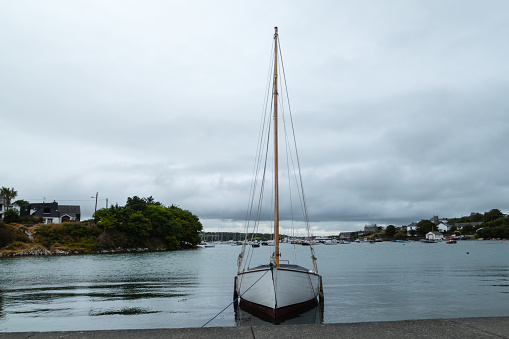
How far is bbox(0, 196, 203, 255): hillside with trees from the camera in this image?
88.8m

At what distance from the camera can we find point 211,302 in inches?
954

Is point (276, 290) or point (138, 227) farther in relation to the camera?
point (138, 227)

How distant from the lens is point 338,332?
6406mm

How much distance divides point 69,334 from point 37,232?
10183cm

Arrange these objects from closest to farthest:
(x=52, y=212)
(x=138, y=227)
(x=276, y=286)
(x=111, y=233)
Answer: (x=276, y=286), (x=111, y=233), (x=138, y=227), (x=52, y=212)

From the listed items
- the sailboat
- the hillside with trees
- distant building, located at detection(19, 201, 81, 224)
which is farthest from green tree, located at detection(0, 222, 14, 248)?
the sailboat

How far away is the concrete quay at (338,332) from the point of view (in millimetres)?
6230

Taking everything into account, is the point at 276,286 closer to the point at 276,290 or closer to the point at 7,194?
the point at 276,290

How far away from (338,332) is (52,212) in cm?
13366

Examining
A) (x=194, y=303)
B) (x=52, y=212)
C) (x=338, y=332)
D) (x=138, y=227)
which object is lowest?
(x=194, y=303)

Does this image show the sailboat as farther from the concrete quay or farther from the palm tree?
the palm tree

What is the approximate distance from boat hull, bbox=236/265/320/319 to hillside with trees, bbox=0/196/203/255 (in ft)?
269

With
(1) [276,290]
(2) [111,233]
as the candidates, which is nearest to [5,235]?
(2) [111,233]

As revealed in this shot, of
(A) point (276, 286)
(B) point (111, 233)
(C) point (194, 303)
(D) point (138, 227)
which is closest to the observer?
(A) point (276, 286)
